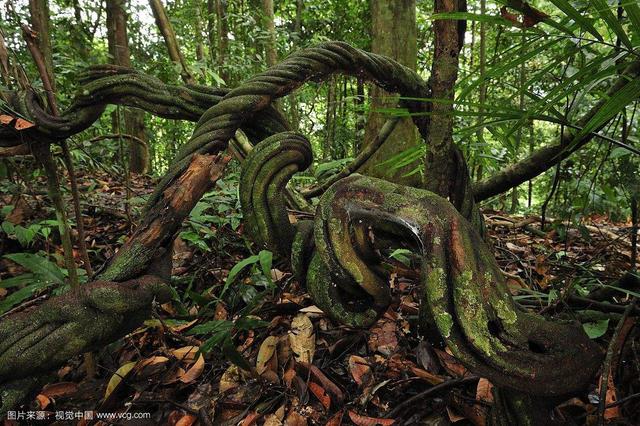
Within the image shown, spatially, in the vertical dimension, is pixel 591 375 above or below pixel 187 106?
below

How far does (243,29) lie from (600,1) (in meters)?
4.63

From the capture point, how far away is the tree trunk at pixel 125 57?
3.72m

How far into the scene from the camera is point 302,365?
3.82ft

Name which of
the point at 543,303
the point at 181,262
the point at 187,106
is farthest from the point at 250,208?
the point at 181,262

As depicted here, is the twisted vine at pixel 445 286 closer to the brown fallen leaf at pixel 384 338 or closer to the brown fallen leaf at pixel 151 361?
the brown fallen leaf at pixel 384 338

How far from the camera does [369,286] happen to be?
0.69m

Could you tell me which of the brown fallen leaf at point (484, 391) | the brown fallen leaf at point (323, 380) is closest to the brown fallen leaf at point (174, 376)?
the brown fallen leaf at point (323, 380)

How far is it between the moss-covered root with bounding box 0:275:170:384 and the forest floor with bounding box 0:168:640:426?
0.20 meters

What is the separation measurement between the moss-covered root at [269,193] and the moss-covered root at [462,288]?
12 centimetres

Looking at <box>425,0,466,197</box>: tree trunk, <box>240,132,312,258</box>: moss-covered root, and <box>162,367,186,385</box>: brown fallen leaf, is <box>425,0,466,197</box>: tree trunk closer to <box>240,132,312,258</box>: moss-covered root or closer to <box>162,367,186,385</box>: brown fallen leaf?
<box>240,132,312,258</box>: moss-covered root

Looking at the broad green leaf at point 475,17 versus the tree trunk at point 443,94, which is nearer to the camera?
the broad green leaf at point 475,17

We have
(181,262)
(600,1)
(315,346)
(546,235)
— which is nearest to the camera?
(600,1)

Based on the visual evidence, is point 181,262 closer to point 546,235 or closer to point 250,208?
point 250,208

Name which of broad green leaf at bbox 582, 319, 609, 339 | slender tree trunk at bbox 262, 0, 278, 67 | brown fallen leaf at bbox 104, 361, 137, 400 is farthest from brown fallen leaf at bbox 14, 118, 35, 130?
slender tree trunk at bbox 262, 0, 278, 67
